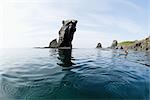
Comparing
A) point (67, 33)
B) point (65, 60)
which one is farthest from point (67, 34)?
point (65, 60)

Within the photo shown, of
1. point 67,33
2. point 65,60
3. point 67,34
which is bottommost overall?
point 65,60

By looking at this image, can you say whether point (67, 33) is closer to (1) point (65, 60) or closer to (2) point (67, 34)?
(2) point (67, 34)

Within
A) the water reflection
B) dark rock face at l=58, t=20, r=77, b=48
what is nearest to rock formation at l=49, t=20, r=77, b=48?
dark rock face at l=58, t=20, r=77, b=48

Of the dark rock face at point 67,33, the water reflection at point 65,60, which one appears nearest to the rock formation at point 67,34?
the dark rock face at point 67,33

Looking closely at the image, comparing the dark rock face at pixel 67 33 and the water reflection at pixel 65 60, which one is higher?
the dark rock face at pixel 67 33

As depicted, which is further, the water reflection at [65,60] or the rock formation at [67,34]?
the rock formation at [67,34]

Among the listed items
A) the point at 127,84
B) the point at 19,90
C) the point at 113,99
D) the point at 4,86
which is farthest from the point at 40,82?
the point at 127,84

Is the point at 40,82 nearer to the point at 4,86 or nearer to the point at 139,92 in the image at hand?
the point at 4,86

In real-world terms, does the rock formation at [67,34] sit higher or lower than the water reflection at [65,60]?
higher

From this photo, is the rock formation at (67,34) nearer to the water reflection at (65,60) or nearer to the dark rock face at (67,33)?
the dark rock face at (67,33)

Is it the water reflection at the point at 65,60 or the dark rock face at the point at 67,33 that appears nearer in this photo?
the water reflection at the point at 65,60

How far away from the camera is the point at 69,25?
7444cm

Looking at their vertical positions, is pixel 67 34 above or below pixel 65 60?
above

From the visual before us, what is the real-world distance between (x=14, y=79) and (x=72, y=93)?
526cm
